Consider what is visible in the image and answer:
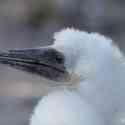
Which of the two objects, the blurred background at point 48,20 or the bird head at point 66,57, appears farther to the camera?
the blurred background at point 48,20

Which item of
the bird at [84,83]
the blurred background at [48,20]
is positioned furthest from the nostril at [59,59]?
the blurred background at [48,20]

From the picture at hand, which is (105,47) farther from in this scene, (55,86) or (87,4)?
(87,4)

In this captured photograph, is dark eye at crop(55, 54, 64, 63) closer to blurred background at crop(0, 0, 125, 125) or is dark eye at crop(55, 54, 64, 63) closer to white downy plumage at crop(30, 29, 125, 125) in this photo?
white downy plumage at crop(30, 29, 125, 125)

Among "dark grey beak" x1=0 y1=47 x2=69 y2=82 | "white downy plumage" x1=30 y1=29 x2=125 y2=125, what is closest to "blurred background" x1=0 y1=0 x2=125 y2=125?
"dark grey beak" x1=0 y1=47 x2=69 y2=82

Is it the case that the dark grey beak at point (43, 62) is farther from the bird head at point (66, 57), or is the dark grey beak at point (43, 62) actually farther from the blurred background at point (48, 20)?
the blurred background at point (48, 20)

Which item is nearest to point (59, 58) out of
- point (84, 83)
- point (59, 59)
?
point (59, 59)

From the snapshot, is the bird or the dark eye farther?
the dark eye

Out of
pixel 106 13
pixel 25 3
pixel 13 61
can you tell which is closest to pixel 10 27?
pixel 25 3
